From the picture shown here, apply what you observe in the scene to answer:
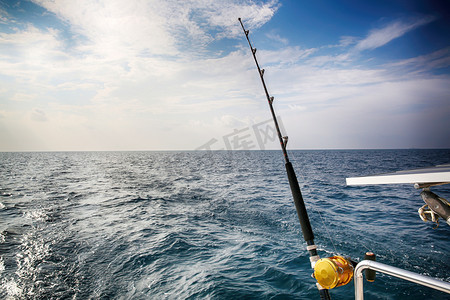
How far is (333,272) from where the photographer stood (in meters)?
2.03

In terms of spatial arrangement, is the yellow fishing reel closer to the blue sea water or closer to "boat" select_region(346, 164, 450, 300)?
"boat" select_region(346, 164, 450, 300)

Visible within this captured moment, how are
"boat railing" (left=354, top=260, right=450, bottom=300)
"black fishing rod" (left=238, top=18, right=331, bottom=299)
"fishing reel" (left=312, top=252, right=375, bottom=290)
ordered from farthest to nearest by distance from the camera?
1. "black fishing rod" (left=238, top=18, right=331, bottom=299)
2. "fishing reel" (left=312, top=252, right=375, bottom=290)
3. "boat railing" (left=354, top=260, right=450, bottom=300)

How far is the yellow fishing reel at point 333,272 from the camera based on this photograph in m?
2.03

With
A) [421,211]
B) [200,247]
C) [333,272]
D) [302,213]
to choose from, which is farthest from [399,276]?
[200,247]

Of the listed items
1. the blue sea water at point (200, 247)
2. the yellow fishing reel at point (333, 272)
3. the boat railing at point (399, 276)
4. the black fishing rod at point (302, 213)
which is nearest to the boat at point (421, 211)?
the boat railing at point (399, 276)

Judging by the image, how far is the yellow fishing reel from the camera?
203 cm

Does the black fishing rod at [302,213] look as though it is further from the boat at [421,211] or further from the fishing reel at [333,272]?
the boat at [421,211]

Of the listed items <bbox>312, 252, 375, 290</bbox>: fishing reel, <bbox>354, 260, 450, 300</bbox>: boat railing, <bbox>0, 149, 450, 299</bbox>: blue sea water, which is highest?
<bbox>354, 260, 450, 300</bbox>: boat railing

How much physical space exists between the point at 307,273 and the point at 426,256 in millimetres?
3961

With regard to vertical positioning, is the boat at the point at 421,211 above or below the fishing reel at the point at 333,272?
above

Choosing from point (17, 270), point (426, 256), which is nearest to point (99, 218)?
point (17, 270)

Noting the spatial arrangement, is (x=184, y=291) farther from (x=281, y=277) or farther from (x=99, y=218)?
(x=99, y=218)

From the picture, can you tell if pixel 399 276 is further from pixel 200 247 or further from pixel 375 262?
pixel 200 247

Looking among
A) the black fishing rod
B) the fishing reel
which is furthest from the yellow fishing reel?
the black fishing rod
